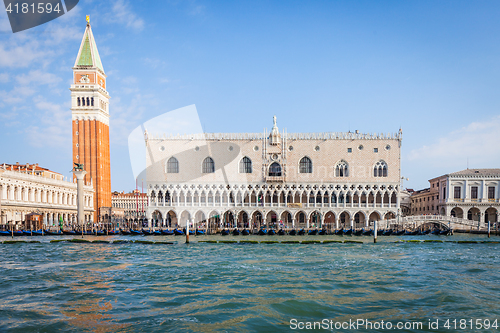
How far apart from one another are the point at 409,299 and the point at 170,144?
117 ft

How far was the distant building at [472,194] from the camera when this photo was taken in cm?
4175

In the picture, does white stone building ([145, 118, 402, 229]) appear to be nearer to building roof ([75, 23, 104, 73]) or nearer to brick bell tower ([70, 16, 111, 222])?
brick bell tower ([70, 16, 111, 222])

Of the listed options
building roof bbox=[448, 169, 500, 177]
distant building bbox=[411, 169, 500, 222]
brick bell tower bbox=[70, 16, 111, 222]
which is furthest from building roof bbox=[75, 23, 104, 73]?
building roof bbox=[448, 169, 500, 177]

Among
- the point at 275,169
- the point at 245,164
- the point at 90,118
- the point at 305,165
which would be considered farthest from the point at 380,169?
the point at 90,118

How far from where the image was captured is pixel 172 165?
4344 cm

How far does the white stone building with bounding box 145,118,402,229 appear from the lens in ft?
137

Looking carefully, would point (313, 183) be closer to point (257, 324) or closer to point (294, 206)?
point (294, 206)

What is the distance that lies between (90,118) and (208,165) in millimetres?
19320

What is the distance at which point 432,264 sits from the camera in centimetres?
1650

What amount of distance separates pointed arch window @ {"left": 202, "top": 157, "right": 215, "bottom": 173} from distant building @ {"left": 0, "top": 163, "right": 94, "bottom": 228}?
16326mm

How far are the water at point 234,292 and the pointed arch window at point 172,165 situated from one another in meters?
25.2

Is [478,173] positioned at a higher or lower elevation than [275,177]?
higher

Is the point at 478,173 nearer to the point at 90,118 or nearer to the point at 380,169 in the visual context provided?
the point at 380,169

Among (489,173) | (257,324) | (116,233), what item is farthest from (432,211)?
(257,324)
